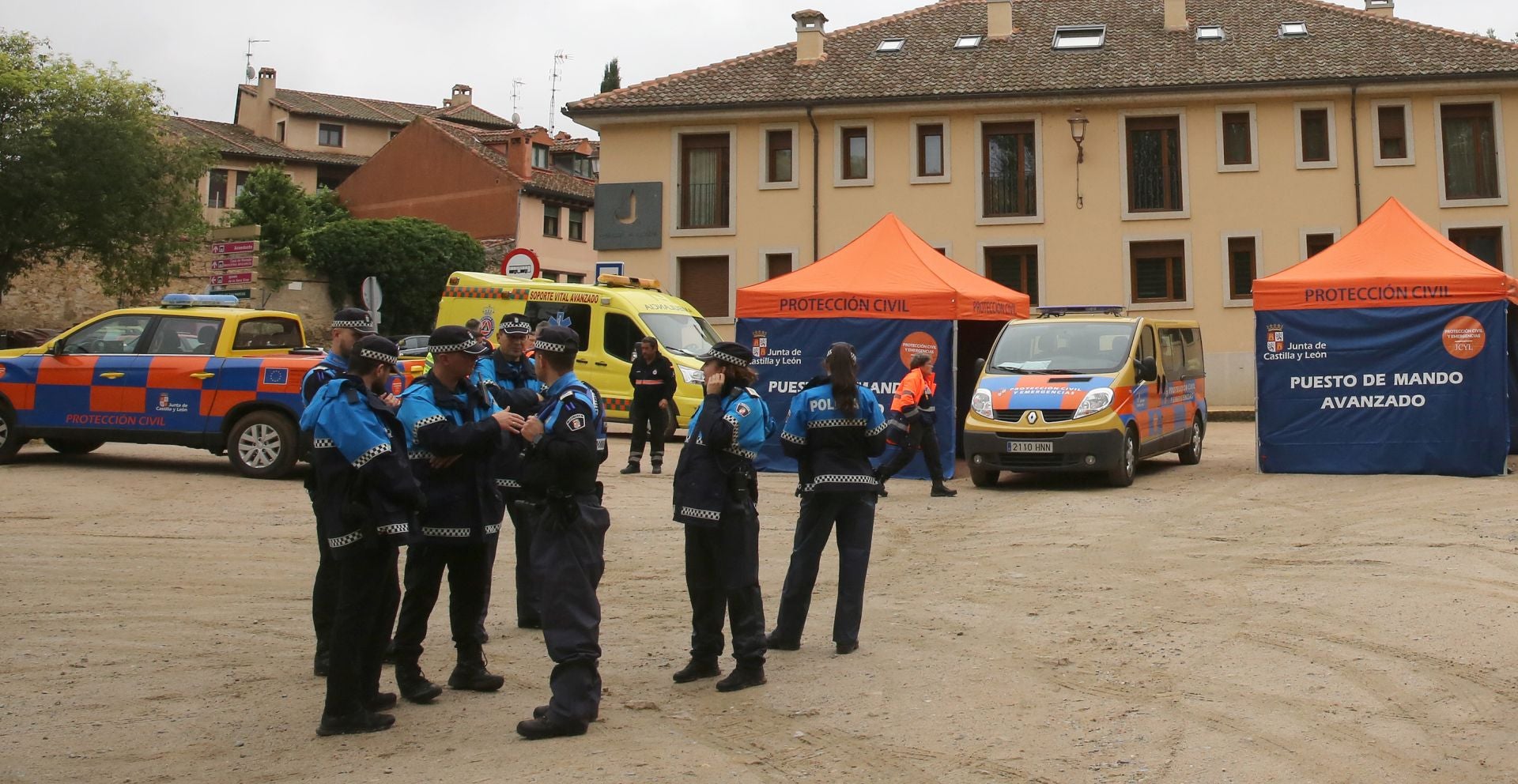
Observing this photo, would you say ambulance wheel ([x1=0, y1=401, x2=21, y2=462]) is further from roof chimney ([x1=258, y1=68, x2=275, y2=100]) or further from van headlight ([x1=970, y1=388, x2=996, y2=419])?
roof chimney ([x1=258, y1=68, x2=275, y2=100])

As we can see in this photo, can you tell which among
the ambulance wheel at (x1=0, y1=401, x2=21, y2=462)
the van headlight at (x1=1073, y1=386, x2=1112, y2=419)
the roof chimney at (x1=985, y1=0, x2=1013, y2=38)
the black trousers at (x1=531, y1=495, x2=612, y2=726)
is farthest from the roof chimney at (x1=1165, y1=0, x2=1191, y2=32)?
the black trousers at (x1=531, y1=495, x2=612, y2=726)

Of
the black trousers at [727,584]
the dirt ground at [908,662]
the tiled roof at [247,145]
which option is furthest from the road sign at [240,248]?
the tiled roof at [247,145]

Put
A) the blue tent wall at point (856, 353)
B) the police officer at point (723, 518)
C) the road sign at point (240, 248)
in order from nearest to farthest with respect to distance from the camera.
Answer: the police officer at point (723, 518), the blue tent wall at point (856, 353), the road sign at point (240, 248)

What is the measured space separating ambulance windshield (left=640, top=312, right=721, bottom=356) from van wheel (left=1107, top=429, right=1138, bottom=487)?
7970 mm

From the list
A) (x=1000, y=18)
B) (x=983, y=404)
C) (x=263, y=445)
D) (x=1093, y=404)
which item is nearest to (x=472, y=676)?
(x=263, y=445)

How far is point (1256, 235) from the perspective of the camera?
103 ft

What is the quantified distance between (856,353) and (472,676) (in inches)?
409

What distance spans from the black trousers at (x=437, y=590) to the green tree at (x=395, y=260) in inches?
1605

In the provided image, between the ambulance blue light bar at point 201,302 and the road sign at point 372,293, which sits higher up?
the road sign at point 372,293

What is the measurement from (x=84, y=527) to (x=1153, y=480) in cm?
1107

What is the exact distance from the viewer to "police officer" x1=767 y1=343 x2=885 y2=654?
7508mm

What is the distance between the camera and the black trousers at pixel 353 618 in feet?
19.2

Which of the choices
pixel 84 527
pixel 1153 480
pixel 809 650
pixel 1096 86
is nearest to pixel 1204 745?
pixel 809 650

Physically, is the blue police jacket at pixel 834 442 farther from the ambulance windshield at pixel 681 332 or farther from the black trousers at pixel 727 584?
the ambulance windshield at pixel 681 332
